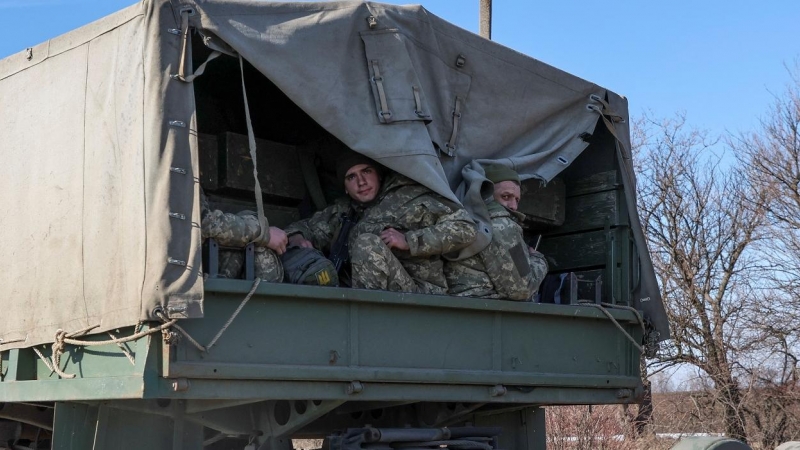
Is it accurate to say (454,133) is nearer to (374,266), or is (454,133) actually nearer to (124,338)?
(374,266)

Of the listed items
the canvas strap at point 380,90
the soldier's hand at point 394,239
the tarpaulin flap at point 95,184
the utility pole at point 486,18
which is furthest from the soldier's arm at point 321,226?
the utility pole at point 486,18

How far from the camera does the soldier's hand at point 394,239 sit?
18.8 feet

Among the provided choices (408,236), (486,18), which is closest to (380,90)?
(408,236)

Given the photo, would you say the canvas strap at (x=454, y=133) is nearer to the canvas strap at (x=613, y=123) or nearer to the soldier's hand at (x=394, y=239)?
the soldier's hand at (x=394, y=239)

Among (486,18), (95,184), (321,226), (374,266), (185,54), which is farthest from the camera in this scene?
(486,18)

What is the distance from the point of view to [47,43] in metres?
5.53

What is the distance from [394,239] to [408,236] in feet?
0.26

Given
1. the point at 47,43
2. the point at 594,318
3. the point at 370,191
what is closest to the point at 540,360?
the point at 594,318

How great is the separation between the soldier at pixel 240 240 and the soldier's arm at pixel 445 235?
0.72 meters

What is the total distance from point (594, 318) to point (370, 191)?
57.7 inches

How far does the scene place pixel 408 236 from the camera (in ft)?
18.9

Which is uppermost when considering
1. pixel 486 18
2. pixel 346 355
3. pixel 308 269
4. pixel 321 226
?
pixel 486 18

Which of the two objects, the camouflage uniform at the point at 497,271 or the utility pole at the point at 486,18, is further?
the utility pole at the point at 486,18

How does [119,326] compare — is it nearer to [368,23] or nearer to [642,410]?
[368,23]
